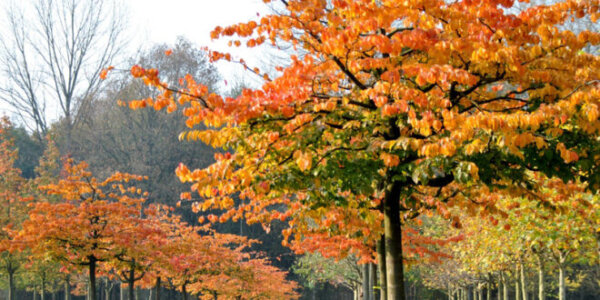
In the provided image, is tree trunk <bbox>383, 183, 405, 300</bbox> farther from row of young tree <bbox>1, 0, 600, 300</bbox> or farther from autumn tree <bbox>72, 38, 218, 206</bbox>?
autumn tree <bbox>72, 38, 218, 206</bbox>

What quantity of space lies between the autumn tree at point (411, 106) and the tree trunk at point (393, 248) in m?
0.03

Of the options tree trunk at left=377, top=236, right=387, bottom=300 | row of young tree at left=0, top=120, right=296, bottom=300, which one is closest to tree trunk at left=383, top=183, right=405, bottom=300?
tree trunk at left=377, top=236, right=387, bottom=300

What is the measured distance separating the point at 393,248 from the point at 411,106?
2.75m

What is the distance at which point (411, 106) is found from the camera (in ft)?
20.8

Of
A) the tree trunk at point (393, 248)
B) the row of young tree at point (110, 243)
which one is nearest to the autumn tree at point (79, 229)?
the row of young tree at point (110, 243)

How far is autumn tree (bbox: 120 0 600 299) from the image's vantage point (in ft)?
18.7

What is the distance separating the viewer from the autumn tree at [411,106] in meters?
5.69

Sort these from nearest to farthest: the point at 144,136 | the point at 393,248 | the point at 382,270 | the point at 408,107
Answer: the point at 408,107
the point at 393,248
the point at 382,270
the point at 144,136

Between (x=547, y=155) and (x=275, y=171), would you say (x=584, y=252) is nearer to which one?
(x=547, y=155)

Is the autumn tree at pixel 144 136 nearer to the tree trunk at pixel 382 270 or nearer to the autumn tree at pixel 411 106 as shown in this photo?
the tree trunk at pixel 382 270

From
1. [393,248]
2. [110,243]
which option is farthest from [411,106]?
[110,243]

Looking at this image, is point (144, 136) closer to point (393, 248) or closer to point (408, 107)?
point (393, 248)

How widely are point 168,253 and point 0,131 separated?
1561cm

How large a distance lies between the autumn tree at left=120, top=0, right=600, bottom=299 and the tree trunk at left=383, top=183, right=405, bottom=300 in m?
0.03
